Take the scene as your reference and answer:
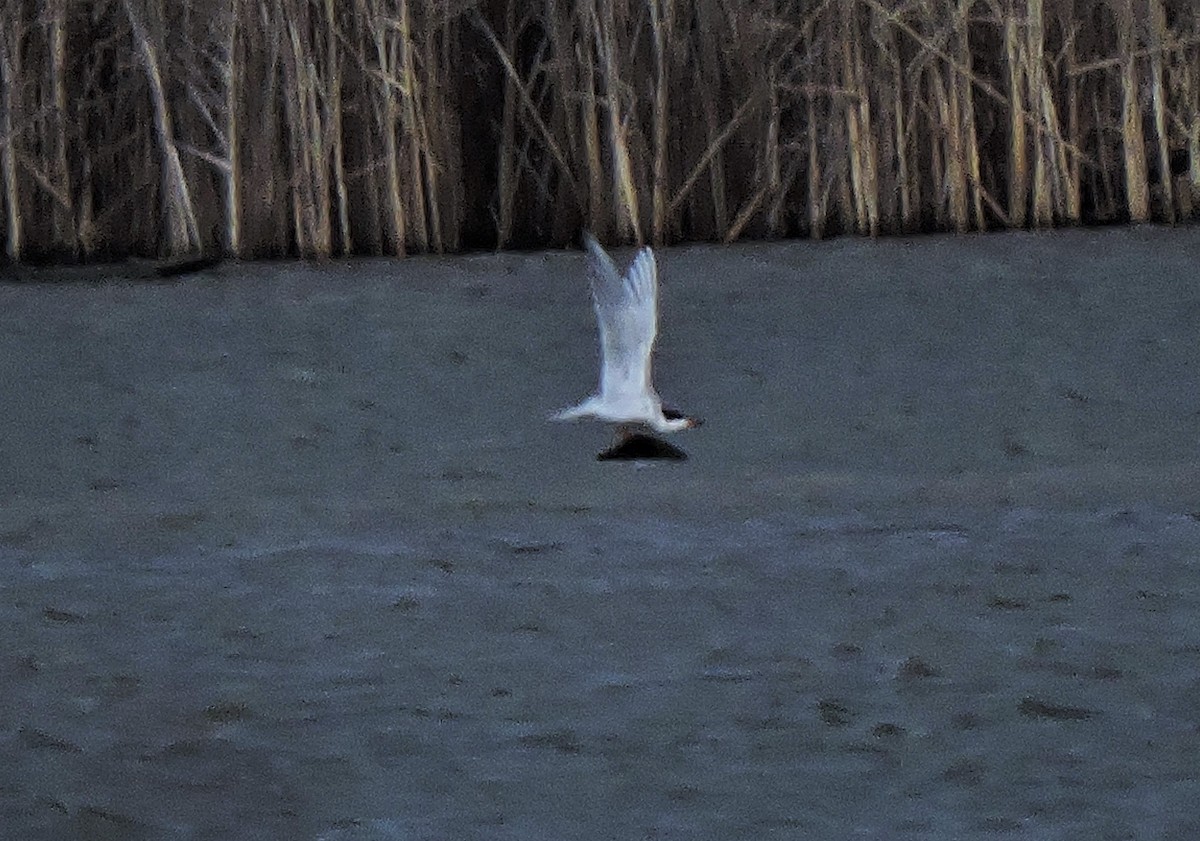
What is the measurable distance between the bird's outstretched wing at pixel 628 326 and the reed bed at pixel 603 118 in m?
2.41

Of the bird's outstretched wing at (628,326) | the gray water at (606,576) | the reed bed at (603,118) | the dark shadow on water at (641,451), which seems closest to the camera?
the gray water at (606,576)

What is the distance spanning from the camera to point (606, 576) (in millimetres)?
2871

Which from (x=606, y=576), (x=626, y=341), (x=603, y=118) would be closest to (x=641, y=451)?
(x=626, y=341)

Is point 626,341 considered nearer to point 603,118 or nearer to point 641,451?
point 641,451

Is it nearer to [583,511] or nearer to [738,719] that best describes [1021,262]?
[583,511]

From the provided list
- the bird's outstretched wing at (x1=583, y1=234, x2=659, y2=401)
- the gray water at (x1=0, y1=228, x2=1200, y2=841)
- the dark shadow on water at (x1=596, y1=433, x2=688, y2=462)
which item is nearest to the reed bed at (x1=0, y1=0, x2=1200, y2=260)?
the gray water at (x1=0, y1=228, x2=1200, y2=841)

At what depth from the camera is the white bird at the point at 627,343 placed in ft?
11.1

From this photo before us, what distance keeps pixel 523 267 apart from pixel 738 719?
3521 millimetres

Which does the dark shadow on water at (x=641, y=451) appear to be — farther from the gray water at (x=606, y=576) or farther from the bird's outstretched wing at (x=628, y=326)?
the bird's outstretched wing at (x=628, y=326)

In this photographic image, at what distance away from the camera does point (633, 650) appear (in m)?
2.56

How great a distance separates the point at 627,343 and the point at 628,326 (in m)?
0.03

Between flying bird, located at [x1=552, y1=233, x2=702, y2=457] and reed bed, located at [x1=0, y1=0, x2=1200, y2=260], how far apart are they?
2409mm

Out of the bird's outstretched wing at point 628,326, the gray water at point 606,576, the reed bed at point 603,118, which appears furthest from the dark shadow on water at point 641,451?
the reed bed at point 603,118

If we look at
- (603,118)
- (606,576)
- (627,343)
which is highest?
(603,118)
